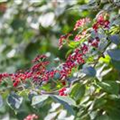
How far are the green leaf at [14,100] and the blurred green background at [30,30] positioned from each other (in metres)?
1.25

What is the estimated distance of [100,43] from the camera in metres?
1.11

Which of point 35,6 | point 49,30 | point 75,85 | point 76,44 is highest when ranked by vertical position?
point 76,44

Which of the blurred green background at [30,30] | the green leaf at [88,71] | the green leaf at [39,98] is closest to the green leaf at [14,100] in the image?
the green leaf at [39,98]

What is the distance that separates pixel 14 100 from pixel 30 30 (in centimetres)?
154

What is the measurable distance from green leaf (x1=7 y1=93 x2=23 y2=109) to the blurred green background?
1253mm

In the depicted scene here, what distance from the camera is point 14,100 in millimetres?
1050

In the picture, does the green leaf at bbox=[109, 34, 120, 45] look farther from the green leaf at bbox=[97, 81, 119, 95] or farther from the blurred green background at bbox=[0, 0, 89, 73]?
the blurred green background at bbox=[0, 0, 89, 73]

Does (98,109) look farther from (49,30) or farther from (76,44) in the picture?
(49,30)

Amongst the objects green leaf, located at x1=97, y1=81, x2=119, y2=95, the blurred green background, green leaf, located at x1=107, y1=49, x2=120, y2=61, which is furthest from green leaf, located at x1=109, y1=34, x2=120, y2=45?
the blurred green background

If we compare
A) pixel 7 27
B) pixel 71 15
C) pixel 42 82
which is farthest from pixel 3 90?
pixel 7 27

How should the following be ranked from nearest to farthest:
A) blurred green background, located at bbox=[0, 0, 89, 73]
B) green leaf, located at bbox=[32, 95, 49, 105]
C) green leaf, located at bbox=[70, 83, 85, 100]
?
green leaf, located at bbox=[32, 95, 49, 105] < green leaf, located at bbox=[70, 83, 85, 100] < blurred green background, located at bbox=[0, 0, 89, 73]

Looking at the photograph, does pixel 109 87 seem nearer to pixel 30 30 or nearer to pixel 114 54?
pixel 114 54

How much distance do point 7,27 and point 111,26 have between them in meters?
1.64

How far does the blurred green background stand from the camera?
2336mm
